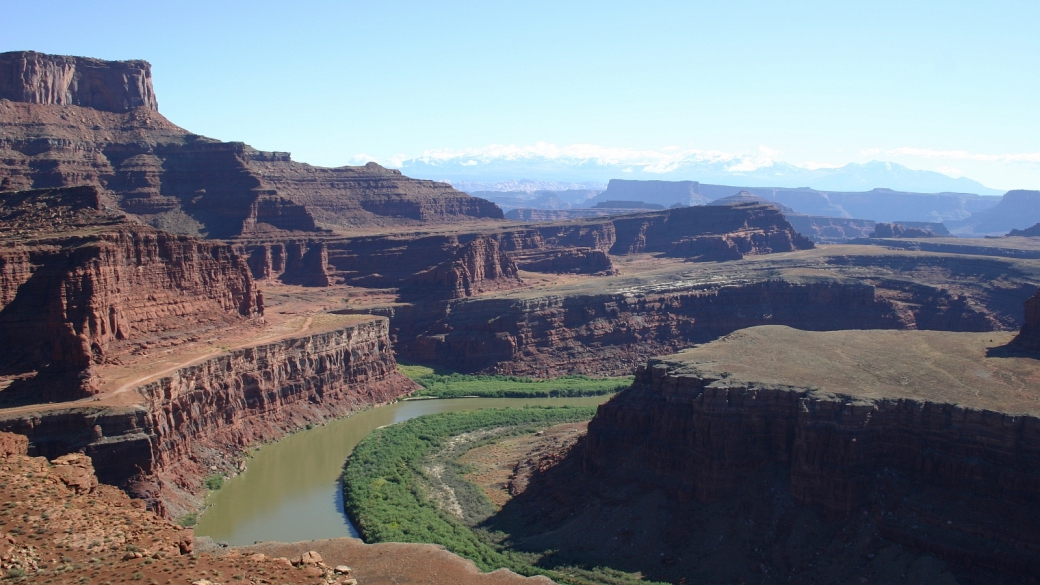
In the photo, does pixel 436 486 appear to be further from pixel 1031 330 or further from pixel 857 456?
pixel 1031 330

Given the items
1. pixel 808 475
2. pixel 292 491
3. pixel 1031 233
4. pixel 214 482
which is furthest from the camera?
pixel 1031 233

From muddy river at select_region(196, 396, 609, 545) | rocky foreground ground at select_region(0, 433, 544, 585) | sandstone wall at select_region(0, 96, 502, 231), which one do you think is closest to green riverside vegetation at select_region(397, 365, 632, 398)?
muddy river at select_region(196, 396, 609, 545)

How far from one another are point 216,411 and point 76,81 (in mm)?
75135

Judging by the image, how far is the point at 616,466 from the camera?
162 ft

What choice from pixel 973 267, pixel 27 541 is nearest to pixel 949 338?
pixel 27 541

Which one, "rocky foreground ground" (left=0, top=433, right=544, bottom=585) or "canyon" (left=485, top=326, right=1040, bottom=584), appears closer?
"rocky foreground ground" (left=0, top=433, right=544, bottom=585)

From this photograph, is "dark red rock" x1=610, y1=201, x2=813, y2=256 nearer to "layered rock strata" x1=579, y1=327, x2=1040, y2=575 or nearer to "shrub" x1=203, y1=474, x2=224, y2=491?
"layered rock strata" x1=579, y1=327, x2=1040, y2=575

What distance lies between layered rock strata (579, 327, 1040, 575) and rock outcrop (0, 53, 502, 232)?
79438 mm

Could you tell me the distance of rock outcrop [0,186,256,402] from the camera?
53.2 meters

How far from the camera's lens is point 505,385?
286ft

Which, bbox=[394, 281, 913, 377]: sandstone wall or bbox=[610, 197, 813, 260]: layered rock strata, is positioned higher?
bbox=[610, 197, 813, 260]: layered rock strata

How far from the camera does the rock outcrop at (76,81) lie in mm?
114000

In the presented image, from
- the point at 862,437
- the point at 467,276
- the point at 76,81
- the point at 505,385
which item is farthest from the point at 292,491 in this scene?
the point at 76,81

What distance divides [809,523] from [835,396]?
19.3 feet
